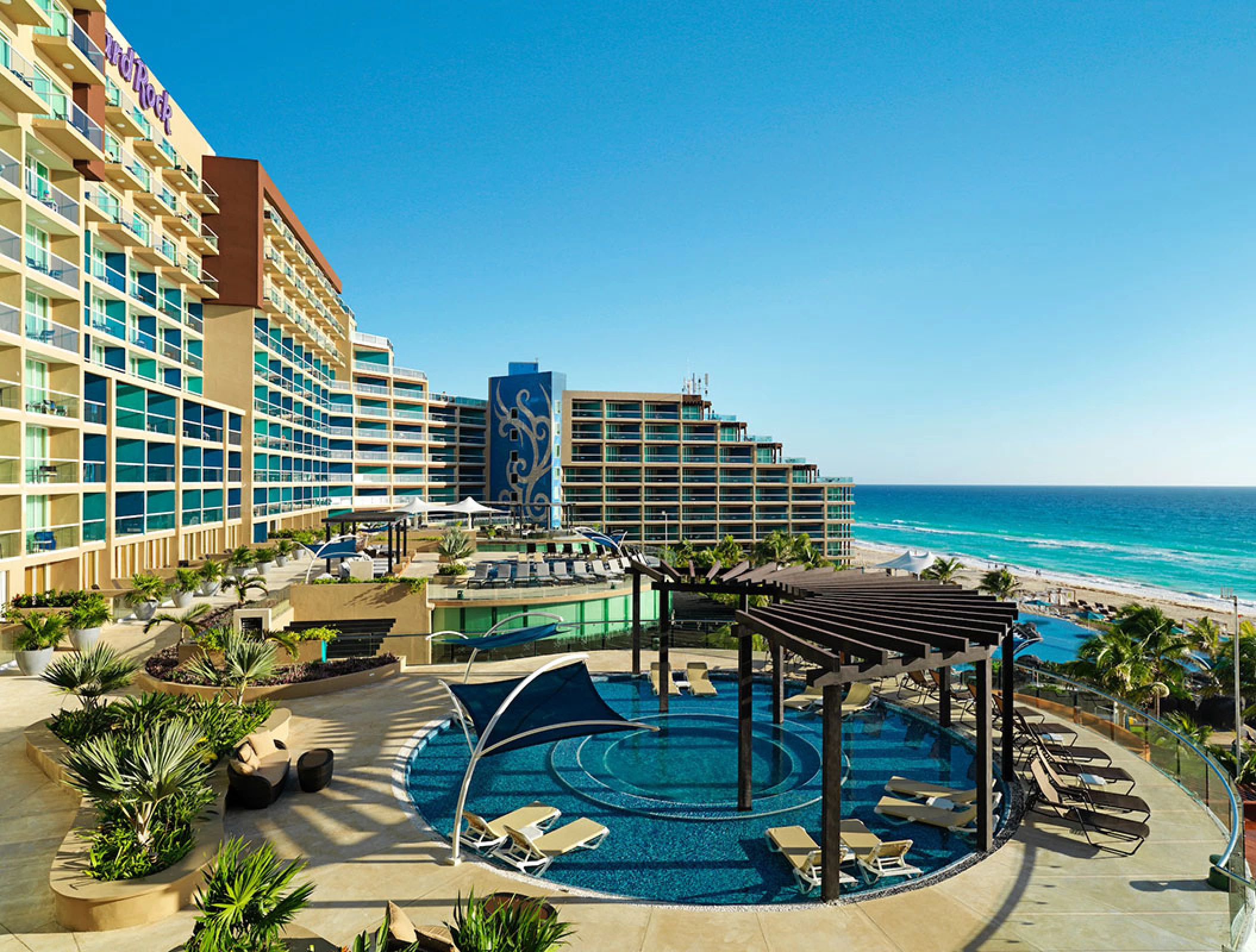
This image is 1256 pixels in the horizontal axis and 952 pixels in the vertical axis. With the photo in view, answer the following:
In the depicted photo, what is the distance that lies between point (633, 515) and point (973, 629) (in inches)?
2654

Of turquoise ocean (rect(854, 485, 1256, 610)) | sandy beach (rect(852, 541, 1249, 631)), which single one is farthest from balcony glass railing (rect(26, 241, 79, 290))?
turquoise ocean (rect(854, 485, 1256, 610))

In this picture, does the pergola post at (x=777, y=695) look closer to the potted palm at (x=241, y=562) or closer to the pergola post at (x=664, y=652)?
the pergola post at (x=664, y=652)

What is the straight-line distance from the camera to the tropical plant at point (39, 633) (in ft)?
60.2

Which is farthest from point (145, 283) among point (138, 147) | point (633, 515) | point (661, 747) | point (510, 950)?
point (633, 515)

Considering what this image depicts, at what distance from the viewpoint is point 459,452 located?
254 ft

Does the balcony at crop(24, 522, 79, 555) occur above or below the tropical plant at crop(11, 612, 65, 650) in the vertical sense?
above

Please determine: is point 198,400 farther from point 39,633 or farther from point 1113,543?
point 1113,543

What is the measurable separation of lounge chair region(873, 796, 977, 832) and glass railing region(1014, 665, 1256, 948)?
10.5 feet

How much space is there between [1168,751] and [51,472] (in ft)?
116

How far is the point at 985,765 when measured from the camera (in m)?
10.7

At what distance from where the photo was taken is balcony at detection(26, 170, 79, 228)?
84.5 feet

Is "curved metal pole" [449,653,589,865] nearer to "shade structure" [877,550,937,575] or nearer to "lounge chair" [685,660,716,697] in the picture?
"lounge chair" [685,660,716,697]

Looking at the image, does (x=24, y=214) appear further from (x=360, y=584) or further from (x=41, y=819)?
(x=41, y=819)

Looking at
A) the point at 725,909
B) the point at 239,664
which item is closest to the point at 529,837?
the point at 725,909
